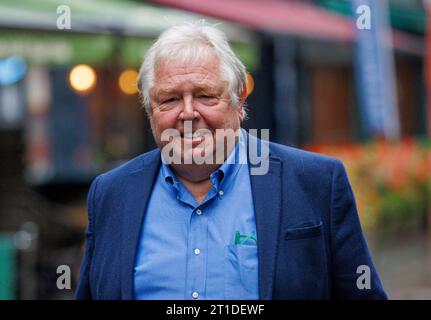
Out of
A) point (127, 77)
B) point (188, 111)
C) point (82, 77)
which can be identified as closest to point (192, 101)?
point (188, 111)

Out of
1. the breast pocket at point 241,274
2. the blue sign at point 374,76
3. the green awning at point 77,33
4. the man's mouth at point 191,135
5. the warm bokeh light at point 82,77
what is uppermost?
the blue sign at point 374,76

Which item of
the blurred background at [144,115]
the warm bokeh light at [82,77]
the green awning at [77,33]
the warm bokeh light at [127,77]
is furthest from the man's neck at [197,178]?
the warm bokeh light at [127,77]

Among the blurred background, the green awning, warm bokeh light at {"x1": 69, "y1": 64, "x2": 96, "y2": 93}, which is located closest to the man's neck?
the blurred background

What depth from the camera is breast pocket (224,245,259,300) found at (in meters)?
2.38

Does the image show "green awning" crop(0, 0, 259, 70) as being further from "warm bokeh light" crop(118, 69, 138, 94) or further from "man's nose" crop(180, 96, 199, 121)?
"man's nose" crop(180, 96, 199, 121)

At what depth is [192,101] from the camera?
2.42m

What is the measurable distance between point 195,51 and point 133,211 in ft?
1.59

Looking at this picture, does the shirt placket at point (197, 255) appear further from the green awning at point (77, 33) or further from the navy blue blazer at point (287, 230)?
the green awning at point (77, 33)

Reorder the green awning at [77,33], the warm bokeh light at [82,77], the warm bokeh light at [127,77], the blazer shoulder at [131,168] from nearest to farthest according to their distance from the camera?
the blazer shoulder at [131,168] < the green awning at [77,33] < the warm bokeh light at [82,77] < the warm bokeh light at [127,77]

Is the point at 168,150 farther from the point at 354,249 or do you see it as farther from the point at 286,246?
the point at 354,249

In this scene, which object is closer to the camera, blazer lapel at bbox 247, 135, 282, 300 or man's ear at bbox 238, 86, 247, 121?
blazer lapel at bbox 247, 135, 282, 300

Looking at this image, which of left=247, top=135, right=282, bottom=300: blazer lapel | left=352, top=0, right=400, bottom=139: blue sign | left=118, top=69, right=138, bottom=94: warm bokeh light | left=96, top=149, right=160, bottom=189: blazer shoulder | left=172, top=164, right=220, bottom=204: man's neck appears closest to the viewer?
left=247, top=135, right=282, bottom=300: blazer lapel

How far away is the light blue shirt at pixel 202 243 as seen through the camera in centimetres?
240

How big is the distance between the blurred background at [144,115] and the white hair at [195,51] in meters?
1.06
